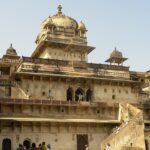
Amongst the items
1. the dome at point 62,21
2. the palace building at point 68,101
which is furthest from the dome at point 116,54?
the dome at point 62,21

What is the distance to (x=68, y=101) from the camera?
95.3ft

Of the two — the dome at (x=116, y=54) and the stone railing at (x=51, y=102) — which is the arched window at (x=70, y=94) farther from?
the dome at (x=116, y=54)

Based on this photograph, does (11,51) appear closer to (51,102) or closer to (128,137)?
(51,102)

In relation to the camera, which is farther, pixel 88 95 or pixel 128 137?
pixel 88 95

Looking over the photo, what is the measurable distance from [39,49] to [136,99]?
488 inches

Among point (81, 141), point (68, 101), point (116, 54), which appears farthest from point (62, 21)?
point (81, 141)

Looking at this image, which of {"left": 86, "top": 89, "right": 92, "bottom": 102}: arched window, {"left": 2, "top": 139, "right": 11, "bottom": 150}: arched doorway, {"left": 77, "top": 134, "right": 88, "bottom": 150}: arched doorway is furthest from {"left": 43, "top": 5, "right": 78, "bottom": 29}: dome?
{"left": 2, "top": 139, "right": 11, "bottom": 150}: arched doorway

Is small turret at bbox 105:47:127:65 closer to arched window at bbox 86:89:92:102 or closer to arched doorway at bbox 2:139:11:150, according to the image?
arched window at bbox 86:89:92:102

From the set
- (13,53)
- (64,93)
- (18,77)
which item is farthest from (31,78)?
(13,53)

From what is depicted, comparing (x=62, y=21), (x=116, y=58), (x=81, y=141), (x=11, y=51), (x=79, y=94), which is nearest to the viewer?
(x=81, y=141)

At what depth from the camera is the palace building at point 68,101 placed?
2617 centimetres

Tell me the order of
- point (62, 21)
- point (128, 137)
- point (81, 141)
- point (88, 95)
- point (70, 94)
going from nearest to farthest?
1. point (128, 137)
2. point (81, 141)
3. point (70, 94)
4. point (88, 95)
5. point (62, 21)

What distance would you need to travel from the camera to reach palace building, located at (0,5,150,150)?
26172 mm

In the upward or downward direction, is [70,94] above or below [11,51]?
below
